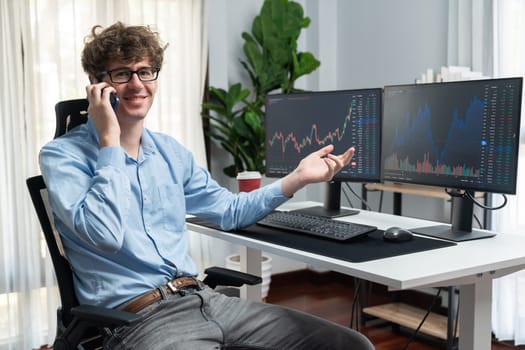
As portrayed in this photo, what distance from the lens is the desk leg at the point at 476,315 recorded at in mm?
1703

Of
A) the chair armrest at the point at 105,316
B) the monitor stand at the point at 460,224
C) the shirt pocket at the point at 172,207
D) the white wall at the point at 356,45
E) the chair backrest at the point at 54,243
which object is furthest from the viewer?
the white wall at the point at 356,45

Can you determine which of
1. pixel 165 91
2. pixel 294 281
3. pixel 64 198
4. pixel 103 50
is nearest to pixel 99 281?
pixel 64 198

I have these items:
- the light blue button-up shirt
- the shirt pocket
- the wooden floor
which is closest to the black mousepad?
the light blue button-up shirt

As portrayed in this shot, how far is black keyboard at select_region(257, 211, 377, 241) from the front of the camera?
6.30 feet

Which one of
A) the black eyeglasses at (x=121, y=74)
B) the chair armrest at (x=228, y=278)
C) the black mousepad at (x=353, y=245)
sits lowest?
the chair armrest at (x=228, y=278)

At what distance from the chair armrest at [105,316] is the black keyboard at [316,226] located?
2.43 ft

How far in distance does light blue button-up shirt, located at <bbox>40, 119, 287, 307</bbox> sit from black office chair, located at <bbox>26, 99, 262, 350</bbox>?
0.03m

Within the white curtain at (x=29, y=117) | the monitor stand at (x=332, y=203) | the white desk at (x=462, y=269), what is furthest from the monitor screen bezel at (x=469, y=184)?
the white curtain at (x=29, y=117)

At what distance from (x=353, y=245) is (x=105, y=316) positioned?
0.78 metres

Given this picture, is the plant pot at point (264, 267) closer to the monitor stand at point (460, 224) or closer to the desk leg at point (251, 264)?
the desk leg at point (251, 264)

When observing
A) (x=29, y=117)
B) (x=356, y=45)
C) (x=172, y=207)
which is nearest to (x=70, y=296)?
(x=172, y=207)

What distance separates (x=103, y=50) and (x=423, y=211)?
244 cm

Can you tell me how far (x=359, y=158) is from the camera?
232cm

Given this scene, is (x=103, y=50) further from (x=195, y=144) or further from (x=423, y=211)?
(x=423, y=211)
